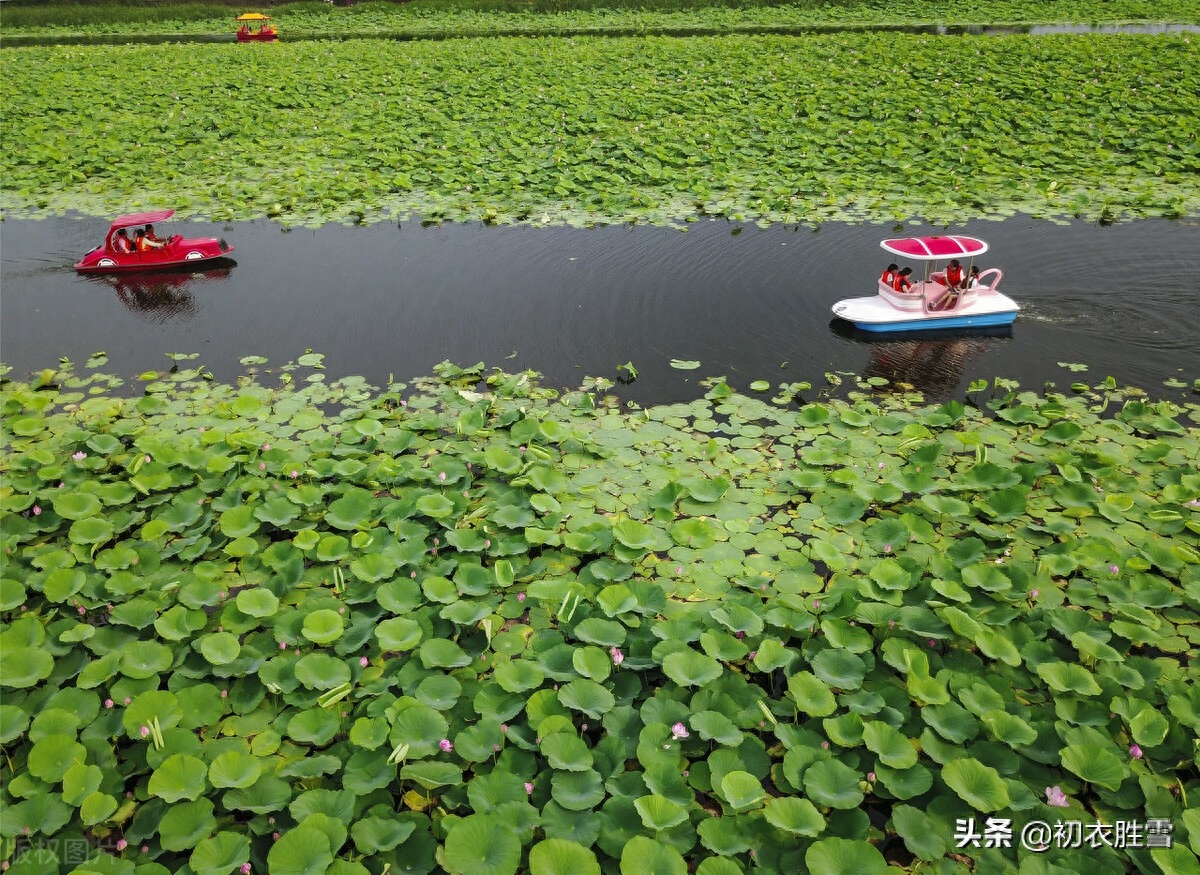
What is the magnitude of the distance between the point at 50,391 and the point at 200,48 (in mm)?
18254

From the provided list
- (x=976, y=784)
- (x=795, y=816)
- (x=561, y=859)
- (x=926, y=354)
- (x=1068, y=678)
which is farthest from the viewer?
(x=926, y=354)

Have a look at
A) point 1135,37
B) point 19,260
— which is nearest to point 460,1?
point 1135,37

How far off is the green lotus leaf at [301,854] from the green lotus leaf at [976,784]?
88.1 inches

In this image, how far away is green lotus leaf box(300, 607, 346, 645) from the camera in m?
3.56

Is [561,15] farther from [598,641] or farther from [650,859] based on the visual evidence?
[650,859]

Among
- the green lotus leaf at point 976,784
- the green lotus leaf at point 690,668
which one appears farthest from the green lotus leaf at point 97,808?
the green lotus leaf at point 976,784

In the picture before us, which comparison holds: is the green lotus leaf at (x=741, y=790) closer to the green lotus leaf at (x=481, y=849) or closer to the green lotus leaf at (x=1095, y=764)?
the green lotus leaf at (x=481, y=849)

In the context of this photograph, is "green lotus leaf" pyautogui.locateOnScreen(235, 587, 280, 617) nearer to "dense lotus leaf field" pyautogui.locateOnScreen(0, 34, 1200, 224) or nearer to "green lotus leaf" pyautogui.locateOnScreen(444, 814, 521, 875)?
"green lotus leaf" pyautogui.locateOnScreen(444, 814, 521, 875)

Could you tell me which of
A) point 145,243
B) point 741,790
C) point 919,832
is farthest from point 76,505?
point 145,243

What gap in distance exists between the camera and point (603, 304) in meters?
7.81

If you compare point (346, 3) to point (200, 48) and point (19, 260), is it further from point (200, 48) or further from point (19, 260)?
point (19, 260)

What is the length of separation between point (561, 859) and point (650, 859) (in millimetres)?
306

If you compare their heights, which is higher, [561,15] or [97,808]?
[561,15]

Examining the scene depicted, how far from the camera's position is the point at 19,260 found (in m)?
9.12
